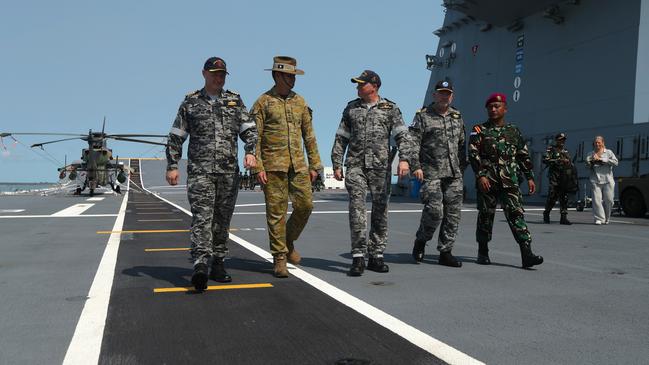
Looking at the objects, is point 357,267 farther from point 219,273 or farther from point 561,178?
point 561,178

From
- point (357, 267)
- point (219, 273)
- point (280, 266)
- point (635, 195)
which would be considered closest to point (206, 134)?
point (219, 273)

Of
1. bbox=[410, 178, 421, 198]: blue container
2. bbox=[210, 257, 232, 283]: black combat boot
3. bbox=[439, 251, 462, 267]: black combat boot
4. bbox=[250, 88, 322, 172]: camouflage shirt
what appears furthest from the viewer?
bbox=[410, 178, 421, 198]: blue container

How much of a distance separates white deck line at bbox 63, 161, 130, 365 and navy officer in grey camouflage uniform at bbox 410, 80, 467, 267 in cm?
299

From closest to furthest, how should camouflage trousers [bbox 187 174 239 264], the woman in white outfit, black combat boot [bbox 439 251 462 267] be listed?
camouflage trousers [bbox 187 174 239 264] < black combat boot [bbox 439 251 462 267] < the woman in white outfit

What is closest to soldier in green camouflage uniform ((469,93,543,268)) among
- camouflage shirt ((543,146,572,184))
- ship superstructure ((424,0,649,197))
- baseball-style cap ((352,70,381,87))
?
baseball-style cap ((352,70,381,87))

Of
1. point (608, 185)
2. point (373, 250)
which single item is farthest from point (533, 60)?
point (373, 250)

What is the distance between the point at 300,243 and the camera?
6.57m

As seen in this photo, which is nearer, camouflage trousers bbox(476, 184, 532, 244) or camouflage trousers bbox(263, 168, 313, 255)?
camouflage trousers bbox(263, 168, 313, 255)

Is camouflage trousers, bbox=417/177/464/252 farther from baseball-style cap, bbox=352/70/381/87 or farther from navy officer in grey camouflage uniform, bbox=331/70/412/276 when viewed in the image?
baseball-style cap, bbox=352/70/381/87

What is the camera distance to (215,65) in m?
4.03

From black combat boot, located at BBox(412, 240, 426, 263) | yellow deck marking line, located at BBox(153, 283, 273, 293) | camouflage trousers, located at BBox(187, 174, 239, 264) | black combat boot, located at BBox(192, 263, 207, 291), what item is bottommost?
yellow deck marking line, located at BBox(153, 283, 273, 293)

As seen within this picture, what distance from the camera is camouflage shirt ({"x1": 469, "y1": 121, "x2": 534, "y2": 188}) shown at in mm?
4875

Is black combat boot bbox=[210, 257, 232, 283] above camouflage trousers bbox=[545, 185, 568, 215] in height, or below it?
below

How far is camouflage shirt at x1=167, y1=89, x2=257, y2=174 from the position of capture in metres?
4.03
